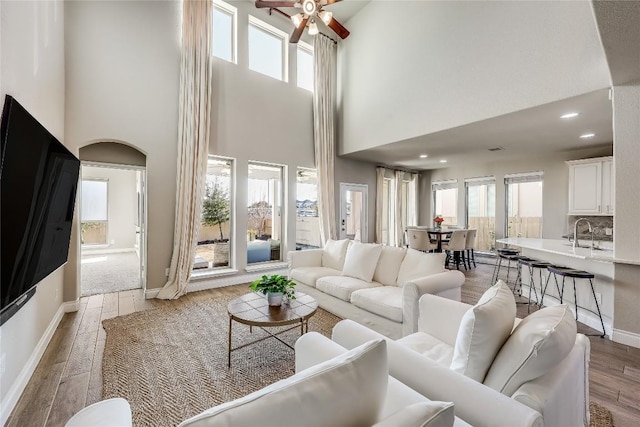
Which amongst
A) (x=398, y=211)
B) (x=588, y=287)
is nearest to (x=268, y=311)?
(x=588, y=287)

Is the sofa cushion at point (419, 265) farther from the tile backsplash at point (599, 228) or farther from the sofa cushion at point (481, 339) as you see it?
the tile backsplash at point (599, 228)

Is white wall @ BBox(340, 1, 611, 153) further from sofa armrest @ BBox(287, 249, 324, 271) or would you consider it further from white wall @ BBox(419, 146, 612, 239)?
white wall @ BBox(419, 146, 612, 239)

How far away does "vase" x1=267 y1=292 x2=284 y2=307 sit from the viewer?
2.65 meters

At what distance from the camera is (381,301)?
9.24 feet

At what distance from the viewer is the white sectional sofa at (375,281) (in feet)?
8.66

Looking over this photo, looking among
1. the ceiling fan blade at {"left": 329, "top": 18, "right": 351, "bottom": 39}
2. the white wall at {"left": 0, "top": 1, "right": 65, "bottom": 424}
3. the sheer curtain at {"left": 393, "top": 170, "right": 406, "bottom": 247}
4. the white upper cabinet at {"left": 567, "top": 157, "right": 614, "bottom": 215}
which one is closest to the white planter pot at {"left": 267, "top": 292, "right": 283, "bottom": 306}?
the white wall at {"left": 0, "top": 1, "right": 65, "bottom": 424}

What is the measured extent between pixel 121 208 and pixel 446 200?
9830mm

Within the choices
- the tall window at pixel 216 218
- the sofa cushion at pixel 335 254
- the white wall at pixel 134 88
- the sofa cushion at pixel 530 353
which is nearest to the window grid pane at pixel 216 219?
the tall window at pixel 216 218

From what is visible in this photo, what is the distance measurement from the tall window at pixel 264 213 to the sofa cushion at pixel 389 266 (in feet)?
9.54

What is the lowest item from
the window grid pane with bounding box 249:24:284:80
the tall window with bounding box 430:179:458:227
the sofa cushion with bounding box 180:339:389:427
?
the sofa cushion with bounding box 180:339:389:427

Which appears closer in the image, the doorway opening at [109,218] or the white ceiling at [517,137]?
the white ceiling at [517,137]

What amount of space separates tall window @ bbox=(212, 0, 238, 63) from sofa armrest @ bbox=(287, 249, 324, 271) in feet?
12.6

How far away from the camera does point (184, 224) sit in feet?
14.8

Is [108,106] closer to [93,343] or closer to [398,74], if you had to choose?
[93,343]
